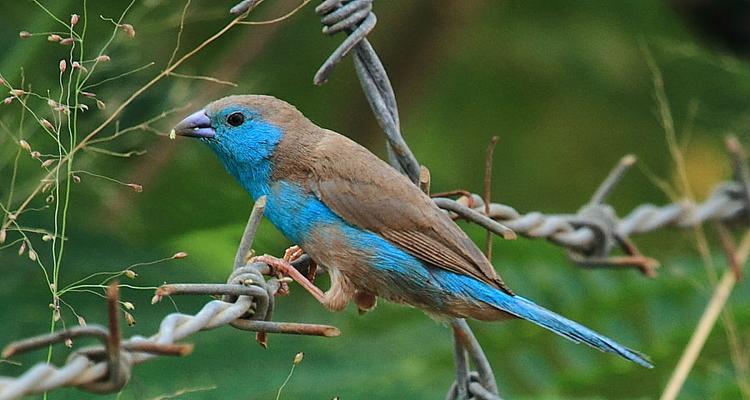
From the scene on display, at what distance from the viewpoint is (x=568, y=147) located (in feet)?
22.8

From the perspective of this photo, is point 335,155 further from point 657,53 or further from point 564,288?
point 657,53

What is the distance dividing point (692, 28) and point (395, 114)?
3685mm

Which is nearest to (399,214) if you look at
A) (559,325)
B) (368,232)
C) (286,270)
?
(368,232)

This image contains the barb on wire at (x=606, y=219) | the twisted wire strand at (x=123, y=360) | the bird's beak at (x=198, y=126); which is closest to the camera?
the twisted wire strand at (x=123, y=360)

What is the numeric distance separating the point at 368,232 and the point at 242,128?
39 centimetres

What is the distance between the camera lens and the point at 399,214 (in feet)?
8.63

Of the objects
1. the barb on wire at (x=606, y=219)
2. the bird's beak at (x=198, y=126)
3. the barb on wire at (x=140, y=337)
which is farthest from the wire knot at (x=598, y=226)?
the barb on wire at (x=140, y=337)

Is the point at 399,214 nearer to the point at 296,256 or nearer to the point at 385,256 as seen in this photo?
the point at 385,256

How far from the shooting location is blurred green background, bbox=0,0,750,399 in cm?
351

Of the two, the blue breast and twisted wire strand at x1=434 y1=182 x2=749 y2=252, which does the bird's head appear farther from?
twisted wire strand at x1=434 y1=182 x2=749 y2=252

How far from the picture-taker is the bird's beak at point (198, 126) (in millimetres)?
2749

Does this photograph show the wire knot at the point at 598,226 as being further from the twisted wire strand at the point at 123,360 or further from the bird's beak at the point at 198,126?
the twisted wire strand at the point at 123,360

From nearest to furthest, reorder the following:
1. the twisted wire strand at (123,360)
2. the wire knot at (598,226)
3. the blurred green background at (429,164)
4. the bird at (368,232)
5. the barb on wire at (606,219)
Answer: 1. the twisted wire strand at (123,360)
2. the bird at (368,232)
3. the barb on wire at (606,219)
4. the wire knot at (598,226)
5. the blurred green background at (429,164)

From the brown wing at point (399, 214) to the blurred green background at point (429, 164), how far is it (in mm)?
533
